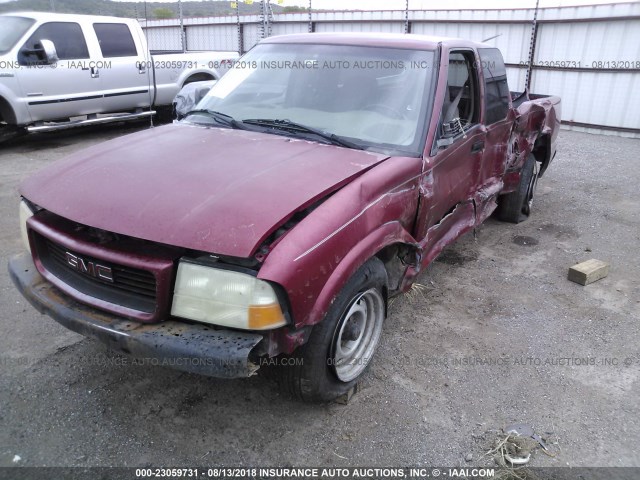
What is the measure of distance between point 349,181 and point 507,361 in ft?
5.30

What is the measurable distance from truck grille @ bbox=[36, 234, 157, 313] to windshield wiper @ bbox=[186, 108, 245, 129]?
4.38 ft

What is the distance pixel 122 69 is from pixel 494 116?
Result: 696cm

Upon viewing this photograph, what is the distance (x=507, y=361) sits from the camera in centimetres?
319

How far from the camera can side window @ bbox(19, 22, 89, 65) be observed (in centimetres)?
752

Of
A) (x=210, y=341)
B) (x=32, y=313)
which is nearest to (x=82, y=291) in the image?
(x=210, y=341)

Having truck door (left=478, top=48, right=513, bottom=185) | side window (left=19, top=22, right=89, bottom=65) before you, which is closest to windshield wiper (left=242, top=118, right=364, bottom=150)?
truck door (left=478, top=48, right=513, bottom=185)

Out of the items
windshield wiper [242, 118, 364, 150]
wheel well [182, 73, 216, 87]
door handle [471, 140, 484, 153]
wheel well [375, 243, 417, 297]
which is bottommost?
wheel well [375, 243, 417, 297]

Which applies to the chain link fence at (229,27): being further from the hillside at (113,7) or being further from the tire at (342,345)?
the tire at (342,345)

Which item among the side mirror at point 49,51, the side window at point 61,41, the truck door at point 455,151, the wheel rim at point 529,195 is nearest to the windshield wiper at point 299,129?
the truck door at point 455,151

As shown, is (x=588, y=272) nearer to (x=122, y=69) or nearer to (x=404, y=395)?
(x=404, y=395)

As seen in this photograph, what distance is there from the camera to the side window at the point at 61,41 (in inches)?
296

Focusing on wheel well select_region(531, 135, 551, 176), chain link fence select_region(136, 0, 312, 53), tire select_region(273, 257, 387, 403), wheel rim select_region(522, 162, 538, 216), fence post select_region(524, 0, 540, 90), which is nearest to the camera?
tire select_region(273, 257, 387, 403)

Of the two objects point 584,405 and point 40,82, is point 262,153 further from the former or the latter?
point 40,82

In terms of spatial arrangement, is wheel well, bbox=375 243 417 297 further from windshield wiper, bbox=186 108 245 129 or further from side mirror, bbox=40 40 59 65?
side mirror, bbox=40 40 59 65
